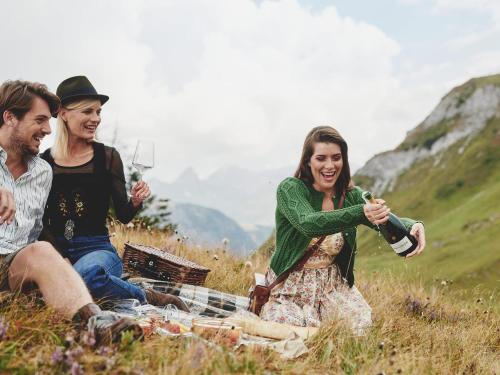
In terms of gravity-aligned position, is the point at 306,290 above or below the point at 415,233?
below

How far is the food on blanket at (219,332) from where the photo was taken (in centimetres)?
420

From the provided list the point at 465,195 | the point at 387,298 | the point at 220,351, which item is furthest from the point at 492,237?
the point at 220,351

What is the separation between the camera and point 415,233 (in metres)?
5.70

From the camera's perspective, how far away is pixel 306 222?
5.41m

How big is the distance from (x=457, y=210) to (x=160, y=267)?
85347 mm

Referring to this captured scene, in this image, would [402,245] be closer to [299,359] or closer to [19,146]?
[299,359]

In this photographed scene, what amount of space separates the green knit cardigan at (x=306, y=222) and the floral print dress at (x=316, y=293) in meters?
0.12

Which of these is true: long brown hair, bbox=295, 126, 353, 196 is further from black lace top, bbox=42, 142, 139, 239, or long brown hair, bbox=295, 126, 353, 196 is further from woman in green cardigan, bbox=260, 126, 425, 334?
black lace top, bbox=42, 142, 139, 239

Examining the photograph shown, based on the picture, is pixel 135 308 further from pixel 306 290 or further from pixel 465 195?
pixel 465 195

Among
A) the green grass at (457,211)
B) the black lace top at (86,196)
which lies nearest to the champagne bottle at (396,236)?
the black lace top at (86,196)

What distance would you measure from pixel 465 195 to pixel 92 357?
104347mm

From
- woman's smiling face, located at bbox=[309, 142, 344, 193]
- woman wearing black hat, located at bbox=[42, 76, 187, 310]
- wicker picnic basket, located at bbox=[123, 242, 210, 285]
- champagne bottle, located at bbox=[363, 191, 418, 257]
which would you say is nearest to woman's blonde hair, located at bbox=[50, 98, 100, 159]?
woman wearing black hat, located at bbox=[42, 76, 187, 310]

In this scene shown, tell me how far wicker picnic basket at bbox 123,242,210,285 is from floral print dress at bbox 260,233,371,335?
144 cm

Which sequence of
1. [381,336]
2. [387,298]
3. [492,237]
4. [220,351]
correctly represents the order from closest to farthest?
[220,351], [381,336], [387,298], [492,237]
